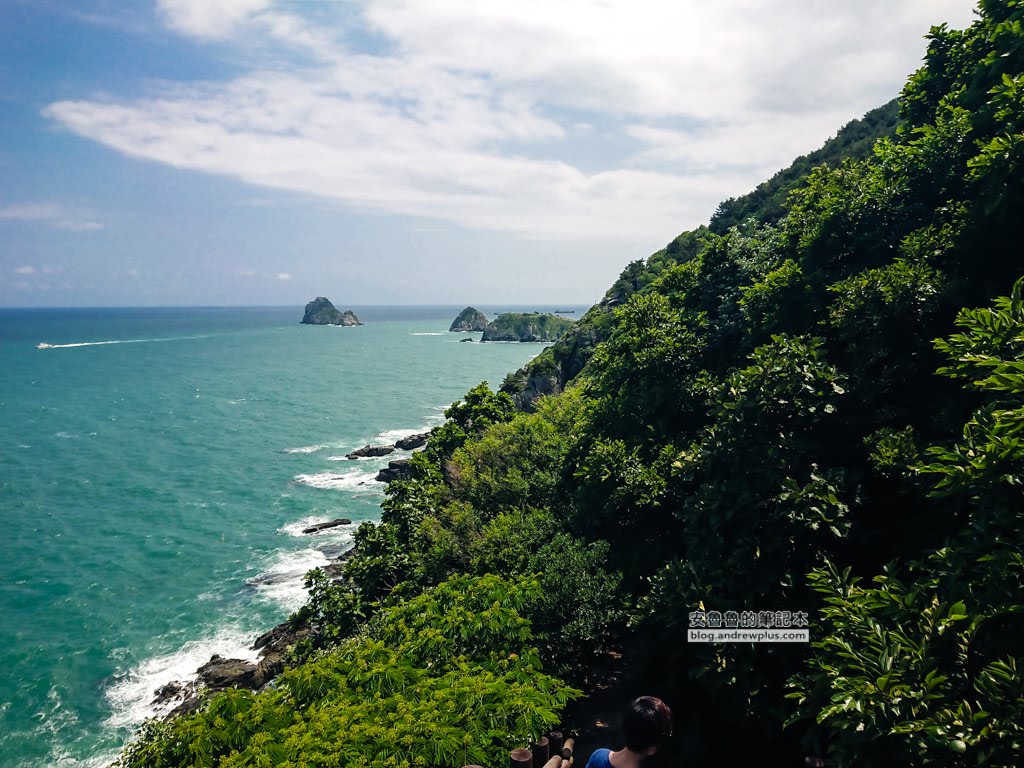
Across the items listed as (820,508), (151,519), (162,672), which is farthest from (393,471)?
(820,508)

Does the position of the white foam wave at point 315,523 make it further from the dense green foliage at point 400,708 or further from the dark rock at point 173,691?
the dense green foliage at point 400,708

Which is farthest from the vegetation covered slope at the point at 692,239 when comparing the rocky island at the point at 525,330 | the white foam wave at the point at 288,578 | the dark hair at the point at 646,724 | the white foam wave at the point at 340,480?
the rocky island at the point at 525,330

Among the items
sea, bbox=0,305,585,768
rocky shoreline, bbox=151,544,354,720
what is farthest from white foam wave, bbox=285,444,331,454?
rocky shoreline, bbox=151,544,354,720

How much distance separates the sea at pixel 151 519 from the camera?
25.0 meters

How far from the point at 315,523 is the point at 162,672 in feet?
52.1

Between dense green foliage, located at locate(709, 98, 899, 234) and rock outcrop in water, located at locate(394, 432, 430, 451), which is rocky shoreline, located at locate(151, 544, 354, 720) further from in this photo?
dense green foliage, located at locate(709, 98, 899, 234)

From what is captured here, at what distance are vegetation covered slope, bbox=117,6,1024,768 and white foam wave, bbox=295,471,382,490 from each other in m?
33.2

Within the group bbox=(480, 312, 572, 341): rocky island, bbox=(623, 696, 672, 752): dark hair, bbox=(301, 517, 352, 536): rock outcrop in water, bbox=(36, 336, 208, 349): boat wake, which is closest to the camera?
bbox=(623, 696, 672, 752): dark hair

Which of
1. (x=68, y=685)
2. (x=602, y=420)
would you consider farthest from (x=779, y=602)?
(x=68, y=685)

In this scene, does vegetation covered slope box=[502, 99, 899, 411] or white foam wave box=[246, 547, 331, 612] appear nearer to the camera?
white foam wave box=[246, 547, 331, 612]

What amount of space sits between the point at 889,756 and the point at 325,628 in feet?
70.3

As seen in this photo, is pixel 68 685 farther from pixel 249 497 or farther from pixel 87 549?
pixel 249 497

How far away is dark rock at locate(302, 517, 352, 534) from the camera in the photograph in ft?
130

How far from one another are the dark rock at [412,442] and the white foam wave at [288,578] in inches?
851
